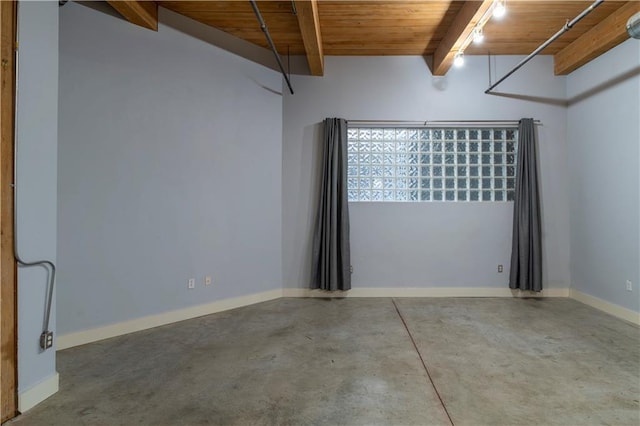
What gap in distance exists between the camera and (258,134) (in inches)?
151

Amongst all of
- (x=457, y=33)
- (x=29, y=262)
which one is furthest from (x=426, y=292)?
(x=29, y=262)

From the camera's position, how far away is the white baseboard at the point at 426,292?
13.2 feet

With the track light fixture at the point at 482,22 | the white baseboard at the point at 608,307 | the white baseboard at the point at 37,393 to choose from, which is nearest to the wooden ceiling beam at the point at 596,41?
the track light fixture at the point at 482,22

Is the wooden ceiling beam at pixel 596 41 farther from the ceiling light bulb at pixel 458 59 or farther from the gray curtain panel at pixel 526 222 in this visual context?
the ceiling light bulb at pixel 458 59

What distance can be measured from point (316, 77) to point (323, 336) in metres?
3.31

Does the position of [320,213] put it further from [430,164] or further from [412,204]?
[430,164]

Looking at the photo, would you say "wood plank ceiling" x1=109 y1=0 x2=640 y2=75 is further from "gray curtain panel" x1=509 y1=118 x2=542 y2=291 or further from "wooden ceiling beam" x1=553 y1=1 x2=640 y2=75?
"gray curtain panel" x1=509 y1=118 x2=542 y2=291

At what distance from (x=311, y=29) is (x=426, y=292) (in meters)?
3.50

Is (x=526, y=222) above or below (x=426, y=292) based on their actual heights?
above

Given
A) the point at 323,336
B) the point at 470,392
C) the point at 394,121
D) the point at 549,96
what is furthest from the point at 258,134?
the point at 549,96

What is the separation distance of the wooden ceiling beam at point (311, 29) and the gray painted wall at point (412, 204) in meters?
0.37

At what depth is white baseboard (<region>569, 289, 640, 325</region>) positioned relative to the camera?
313 cm

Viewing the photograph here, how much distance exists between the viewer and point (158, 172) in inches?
121

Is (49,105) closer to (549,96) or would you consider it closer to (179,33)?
(179,33)
